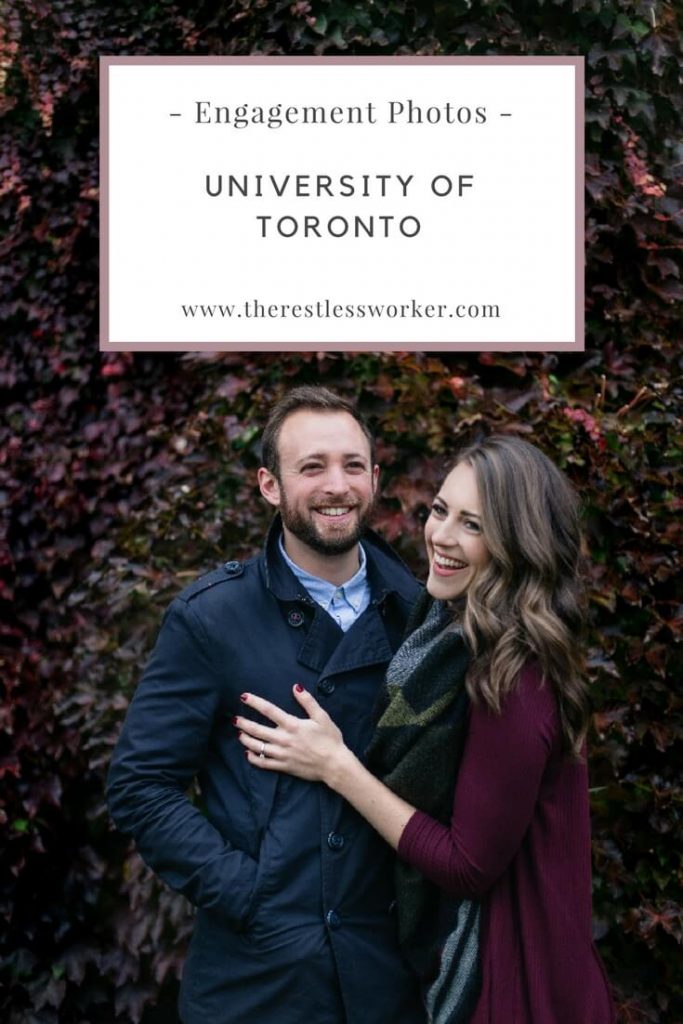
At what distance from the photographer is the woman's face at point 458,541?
1.88 metres

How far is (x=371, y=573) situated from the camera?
2.17m

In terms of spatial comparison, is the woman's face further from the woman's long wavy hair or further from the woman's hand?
the woman's hand

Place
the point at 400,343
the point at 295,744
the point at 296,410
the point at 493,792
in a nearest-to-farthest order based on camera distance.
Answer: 1. the point at 493,792
2. the point at 295,744
3. the point at 296,410
4. the point at 400,343

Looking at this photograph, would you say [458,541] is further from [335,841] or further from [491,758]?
[335,841]

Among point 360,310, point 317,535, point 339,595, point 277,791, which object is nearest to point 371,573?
point 339,595

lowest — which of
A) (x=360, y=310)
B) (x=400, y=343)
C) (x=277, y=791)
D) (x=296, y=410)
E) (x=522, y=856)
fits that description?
(x=522, y=856)

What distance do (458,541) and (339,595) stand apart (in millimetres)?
333

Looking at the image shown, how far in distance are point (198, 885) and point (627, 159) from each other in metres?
2.42

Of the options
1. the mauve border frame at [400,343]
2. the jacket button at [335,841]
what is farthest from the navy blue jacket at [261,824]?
the mauve border frame at [400,343]

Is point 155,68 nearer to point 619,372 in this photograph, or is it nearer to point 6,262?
point 6,262

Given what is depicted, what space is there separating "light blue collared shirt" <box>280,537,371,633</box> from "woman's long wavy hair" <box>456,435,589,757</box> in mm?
341

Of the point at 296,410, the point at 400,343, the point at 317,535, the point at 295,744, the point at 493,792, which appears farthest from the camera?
the point at 400,343

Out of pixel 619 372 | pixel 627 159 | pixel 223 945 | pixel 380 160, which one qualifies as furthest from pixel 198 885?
pixel 627 159

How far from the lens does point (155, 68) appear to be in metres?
3.27
